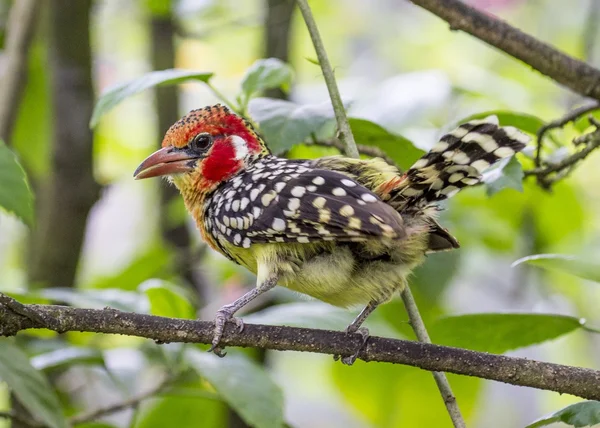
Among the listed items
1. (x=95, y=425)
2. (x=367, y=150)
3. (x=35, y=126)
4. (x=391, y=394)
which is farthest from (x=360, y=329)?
(x=35, y=126)

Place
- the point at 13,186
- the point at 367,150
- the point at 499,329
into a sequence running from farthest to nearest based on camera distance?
the point at 367,150 → the point at 499,329 → the point at 13,186

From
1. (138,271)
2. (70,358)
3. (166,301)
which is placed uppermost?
(166,301)

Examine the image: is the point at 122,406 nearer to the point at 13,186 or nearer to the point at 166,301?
the point at 166,301

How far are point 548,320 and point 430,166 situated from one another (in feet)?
1.60

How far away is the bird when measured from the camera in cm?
180

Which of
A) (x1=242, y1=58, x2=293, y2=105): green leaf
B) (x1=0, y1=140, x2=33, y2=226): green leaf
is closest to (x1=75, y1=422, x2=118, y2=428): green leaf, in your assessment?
(x1=0, y1=140, x2=33, y2=226): green leaf

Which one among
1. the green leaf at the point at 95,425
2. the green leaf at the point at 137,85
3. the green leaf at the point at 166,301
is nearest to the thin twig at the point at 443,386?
the green leaf at the point at 166,301

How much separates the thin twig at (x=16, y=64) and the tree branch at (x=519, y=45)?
5.19ft

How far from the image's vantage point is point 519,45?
218cm

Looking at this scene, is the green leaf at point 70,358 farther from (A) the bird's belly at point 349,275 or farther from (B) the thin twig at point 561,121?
(B) the thin twig at point 561,121

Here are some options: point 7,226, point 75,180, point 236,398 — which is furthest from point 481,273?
point 7,226

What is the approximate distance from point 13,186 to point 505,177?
3.77 feet

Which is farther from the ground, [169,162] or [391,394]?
[169,162]

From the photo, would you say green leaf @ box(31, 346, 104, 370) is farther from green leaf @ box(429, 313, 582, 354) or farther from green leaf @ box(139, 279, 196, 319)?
green leaf @ box(429, 313, 582, 354)
